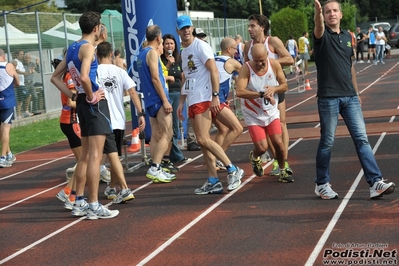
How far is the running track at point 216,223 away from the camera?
744cm

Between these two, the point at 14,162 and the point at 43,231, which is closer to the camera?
the point at 43,231

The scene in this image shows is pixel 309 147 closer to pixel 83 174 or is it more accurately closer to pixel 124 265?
pixel 83 174

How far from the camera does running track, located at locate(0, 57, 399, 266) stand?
744 centimetres

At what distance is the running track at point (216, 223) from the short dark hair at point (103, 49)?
1758mm

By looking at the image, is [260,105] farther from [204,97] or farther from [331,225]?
[331,225]

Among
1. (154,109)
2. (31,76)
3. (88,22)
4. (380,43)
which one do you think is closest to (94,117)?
(88,22)

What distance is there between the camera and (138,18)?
45.6 feet

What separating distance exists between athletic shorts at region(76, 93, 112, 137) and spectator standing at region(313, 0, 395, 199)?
225 cm

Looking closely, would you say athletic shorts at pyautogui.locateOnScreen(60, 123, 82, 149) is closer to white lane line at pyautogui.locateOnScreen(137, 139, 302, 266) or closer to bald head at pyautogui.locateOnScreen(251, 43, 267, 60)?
white lane line at pyautogui.locateOnScreen(137, 139, 302, 266)

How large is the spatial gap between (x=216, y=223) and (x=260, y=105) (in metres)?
2.30

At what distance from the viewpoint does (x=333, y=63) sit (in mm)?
9164

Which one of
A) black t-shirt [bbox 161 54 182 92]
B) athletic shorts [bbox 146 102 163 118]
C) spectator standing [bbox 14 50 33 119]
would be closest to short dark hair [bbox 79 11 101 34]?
athletic shorts [bbox 146 102 163 118]

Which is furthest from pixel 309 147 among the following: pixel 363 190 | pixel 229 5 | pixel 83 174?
pixel 229 5

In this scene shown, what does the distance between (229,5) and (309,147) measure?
61562 millimetres
